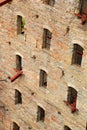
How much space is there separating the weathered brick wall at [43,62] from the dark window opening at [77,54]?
0.89 feet

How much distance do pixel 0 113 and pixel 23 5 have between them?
10.6 m

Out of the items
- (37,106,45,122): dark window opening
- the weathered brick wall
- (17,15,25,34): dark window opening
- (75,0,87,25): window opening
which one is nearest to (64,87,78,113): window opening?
the weathered brick wall

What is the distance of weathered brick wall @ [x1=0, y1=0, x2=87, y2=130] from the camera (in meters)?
21.9

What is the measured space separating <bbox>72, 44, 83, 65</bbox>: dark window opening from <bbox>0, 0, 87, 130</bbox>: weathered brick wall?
27 cm

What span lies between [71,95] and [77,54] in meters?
3.06

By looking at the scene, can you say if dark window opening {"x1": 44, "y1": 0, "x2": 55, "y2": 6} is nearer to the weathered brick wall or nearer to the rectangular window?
the weathered brick wall

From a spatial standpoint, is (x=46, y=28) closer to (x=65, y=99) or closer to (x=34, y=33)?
(x=34, y=33)

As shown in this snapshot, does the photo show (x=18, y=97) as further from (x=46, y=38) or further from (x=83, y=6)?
(x=83, y=6)

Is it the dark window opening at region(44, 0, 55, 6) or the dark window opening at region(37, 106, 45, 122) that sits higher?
the dark window opening at region(44, 0, 55, 6)

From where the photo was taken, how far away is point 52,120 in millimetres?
25703

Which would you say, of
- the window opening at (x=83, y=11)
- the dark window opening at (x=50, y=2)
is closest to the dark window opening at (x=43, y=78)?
the dark window opening at (x=50, y=2)

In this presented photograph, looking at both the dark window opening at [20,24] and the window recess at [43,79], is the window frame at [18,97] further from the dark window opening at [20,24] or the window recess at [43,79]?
the dark window opening at [20,24]

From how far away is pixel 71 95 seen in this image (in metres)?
23.8

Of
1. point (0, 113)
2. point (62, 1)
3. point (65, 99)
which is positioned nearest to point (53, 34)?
point (62, 1)
